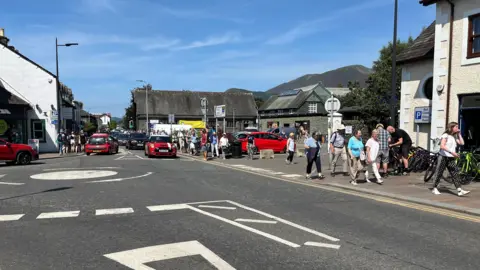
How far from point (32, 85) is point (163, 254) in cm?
A: 2849

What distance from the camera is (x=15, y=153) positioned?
18.2 meters

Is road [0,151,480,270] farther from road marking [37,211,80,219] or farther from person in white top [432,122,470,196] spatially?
person in white top [432,122,470,196]

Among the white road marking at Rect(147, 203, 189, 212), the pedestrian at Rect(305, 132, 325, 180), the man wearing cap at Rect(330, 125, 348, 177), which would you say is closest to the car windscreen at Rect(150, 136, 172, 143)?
the man wearing cap at Rect(330, 125, 348, 177)

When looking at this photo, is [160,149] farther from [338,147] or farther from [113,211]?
[113,211]

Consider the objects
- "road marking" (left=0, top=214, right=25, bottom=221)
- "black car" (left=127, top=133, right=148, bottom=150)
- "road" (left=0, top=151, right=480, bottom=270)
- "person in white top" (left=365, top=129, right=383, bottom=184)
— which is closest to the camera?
"road" (left=0, top=151, right=480, bottom=270)

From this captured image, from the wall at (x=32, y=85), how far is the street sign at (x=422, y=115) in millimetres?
25613

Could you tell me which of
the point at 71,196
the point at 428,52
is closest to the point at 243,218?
the point at 71,196

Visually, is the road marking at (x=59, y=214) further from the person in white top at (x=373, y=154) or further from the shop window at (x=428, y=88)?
the shop window at (x=428, y=88)

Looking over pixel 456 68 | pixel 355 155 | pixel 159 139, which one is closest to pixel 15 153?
pixel 159 139

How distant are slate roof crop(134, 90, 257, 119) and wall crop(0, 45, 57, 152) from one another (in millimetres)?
42150

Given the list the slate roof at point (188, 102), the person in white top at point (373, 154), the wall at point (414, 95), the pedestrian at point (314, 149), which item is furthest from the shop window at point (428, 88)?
the slate roof at point (188, 102)

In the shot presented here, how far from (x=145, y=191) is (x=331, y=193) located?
4.95m

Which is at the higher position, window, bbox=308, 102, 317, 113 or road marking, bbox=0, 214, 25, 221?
window, bbox=308, 102, 317, 113

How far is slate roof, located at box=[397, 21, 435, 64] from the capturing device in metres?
14.4
